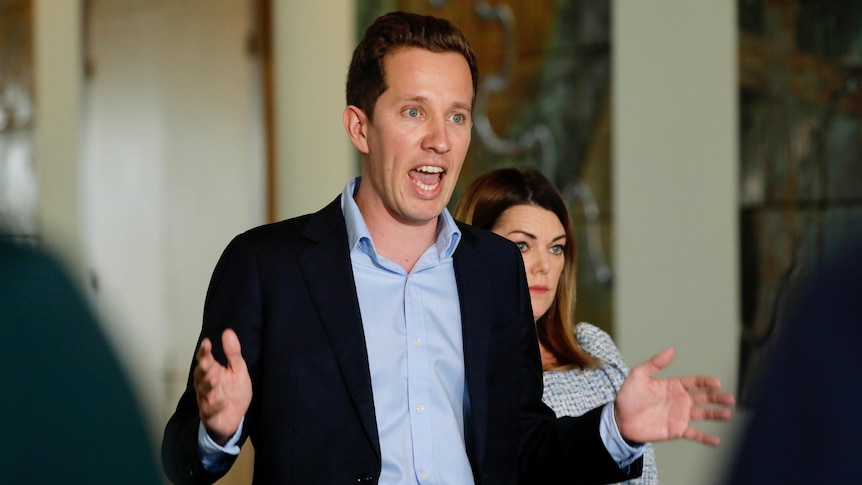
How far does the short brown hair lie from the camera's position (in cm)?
200

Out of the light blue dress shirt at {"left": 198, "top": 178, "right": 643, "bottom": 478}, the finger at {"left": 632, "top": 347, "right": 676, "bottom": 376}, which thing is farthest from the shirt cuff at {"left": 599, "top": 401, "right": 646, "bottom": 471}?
the finger at {"left": 632, "top": 347, "right": 676, "bottom": 376}

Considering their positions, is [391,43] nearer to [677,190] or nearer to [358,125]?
[358,125]

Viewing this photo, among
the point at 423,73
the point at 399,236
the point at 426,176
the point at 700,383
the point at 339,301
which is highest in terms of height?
the point at 423,73

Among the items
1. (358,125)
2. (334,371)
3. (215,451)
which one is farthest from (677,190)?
(215,451)

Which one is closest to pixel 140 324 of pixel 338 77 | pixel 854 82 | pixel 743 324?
pixel 338 77

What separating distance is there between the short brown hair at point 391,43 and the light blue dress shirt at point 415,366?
0.19m

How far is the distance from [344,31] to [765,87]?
2.41 metres

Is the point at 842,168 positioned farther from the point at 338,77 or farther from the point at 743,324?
the point at 338,77

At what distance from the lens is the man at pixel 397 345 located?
180 cm

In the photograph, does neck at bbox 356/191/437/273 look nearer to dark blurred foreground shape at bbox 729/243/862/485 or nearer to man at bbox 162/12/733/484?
man at bbox 162/12/733/484

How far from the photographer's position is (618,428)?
1.91 m

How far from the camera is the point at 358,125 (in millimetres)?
2070

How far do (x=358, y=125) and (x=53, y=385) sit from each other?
157 cm

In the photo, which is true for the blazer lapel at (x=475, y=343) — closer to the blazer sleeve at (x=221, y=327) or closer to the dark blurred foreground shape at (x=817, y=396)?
the blazer sleeve at (x=221, y=327)
